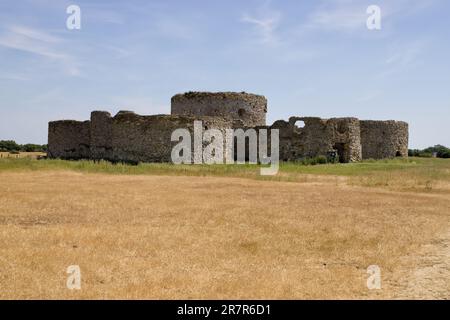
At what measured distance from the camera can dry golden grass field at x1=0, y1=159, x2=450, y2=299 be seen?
5836 mm

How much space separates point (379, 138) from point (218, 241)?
29.0m

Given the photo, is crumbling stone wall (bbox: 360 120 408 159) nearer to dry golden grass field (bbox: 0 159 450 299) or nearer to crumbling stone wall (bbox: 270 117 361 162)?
crumbling stone wall (bbox: 270 117 361 162)

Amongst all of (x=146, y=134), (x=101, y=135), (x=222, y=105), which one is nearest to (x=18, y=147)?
(x=101, y=135)

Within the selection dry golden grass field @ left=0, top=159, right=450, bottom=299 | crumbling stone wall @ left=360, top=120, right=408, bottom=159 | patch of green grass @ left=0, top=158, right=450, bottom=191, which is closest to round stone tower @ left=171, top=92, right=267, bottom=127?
crumbling stone wall @ left=360, top=120, right=408, bottom=159

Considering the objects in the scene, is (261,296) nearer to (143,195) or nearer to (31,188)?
(143,195)

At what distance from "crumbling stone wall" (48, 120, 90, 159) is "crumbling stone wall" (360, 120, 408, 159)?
18.9 metres

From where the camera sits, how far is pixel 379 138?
34875mm

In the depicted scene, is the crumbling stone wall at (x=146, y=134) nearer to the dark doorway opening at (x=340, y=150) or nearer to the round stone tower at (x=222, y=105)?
the round stone tower at (x=222, y=105)

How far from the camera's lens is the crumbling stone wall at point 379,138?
3478 cm

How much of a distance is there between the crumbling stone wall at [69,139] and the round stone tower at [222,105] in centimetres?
644

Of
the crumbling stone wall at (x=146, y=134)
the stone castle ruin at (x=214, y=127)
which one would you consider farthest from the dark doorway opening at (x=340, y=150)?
the crumbling stone wall at (x=146, y=134)

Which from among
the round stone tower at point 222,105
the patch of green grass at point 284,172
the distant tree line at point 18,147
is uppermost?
the round stone tower at point 222,105
